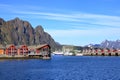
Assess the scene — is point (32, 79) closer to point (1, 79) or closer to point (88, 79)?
point (1, 79)

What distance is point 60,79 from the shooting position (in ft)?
247

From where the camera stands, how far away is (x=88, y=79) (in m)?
75.4

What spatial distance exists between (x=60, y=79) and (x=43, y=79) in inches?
149

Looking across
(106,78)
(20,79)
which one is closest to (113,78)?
(106,78)

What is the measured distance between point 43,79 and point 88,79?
995 centimetres

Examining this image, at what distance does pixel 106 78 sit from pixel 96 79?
3.61m

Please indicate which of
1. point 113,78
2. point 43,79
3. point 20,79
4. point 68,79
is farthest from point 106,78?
point 20,79

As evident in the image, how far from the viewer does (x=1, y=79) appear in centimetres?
7225

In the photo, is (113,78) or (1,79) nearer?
(1,79)

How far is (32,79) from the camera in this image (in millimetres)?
75000

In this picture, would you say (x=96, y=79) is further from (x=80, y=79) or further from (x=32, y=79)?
(x=32, y=79)

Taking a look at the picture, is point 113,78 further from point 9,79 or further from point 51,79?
point 9,79

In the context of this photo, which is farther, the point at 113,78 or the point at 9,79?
the point at 113,78

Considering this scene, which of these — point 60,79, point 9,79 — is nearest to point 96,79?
point 60,79
